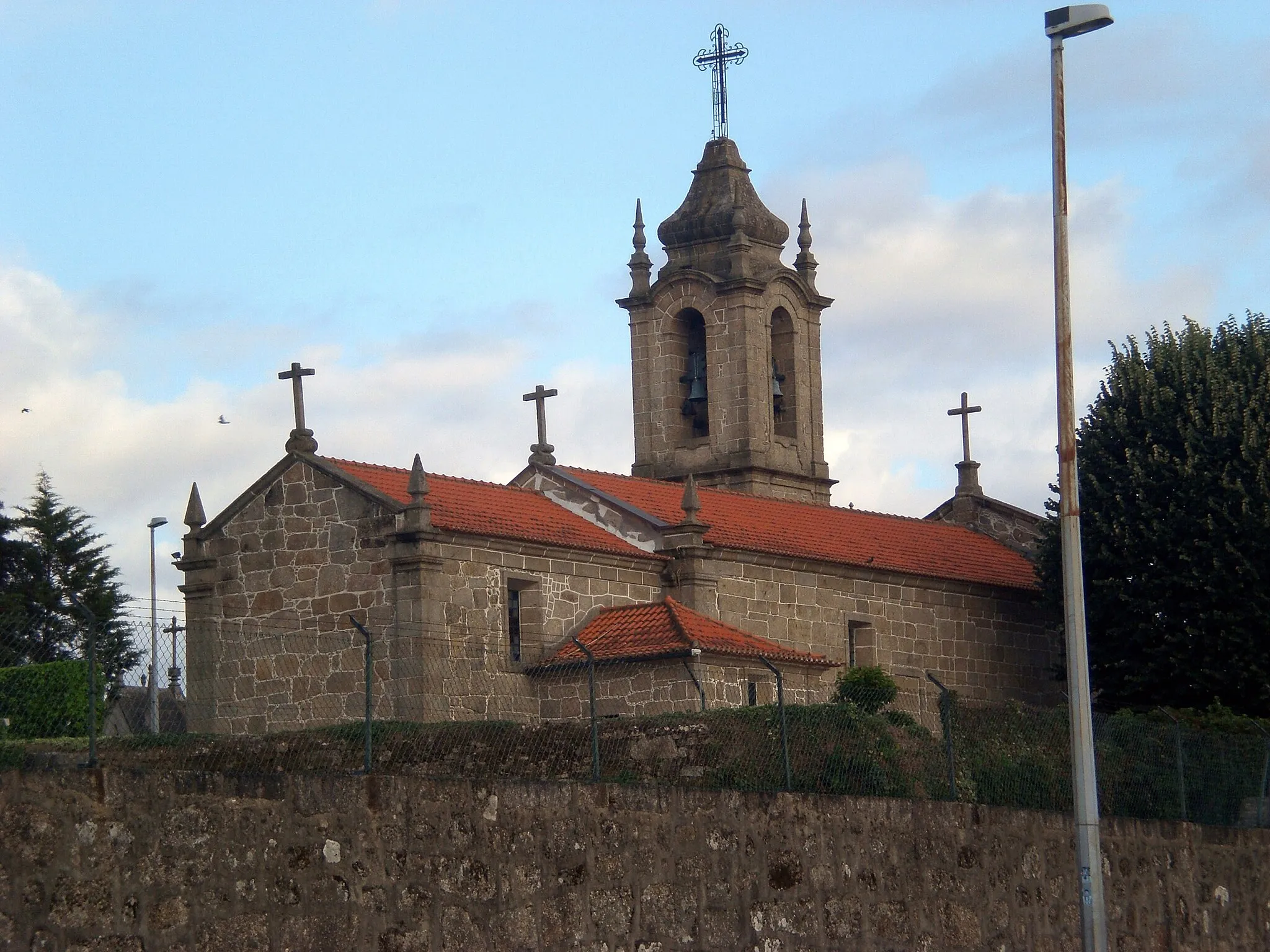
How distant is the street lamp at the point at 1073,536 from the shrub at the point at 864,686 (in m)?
11.3

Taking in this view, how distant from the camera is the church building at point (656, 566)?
3322 cm

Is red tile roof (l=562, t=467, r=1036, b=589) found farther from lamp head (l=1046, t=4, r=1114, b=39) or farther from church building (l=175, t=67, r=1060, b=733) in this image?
lamp head (l=1046, t=4, r=1114, b=39)

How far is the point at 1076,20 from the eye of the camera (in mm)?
18578

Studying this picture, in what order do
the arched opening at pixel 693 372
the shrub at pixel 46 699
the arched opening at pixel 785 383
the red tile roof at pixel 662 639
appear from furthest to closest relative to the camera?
the arched opening at pixel 785 383 → the arched opening at pixel 693 372 → the red tile roof at pixel 662 639 → the shrub at pixel 46 699

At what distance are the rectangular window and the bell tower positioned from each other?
38.4 feet

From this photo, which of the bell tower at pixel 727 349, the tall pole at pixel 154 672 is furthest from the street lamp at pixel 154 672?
the bell tower at pixel 727 349

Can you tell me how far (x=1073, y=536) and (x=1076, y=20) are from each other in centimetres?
450

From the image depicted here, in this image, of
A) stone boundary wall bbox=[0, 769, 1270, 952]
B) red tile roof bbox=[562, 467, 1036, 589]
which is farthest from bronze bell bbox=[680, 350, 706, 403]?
stone boundary wall bbox=[0, 769, 1270, 952]

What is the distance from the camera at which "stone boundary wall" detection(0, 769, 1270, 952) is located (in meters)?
13.7

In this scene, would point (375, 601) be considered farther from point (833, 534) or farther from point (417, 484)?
point (833, 534)

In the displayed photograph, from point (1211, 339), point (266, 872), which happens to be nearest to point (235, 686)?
point (266, 872)

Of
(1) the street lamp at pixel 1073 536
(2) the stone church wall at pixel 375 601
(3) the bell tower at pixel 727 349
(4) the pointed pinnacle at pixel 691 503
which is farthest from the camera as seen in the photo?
(3) the bell tower at pixel 727 349

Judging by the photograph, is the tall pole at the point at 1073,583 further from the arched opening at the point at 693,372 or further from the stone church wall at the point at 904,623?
the arched opening at the point at 693,372

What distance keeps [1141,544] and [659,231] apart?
50.2 feet
